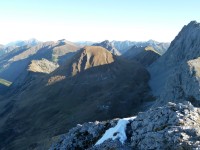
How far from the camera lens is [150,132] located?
38.7 m

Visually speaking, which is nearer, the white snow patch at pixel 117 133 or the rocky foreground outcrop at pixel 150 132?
the rocky foreground outcrop at pixel 150 132

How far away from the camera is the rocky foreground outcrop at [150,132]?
114 ft

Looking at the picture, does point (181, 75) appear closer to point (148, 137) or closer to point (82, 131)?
point (82, 131)

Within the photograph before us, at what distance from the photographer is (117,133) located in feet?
141

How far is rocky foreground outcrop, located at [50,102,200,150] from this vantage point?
114 feet

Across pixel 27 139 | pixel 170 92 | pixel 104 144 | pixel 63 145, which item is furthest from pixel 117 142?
pixel 27 139

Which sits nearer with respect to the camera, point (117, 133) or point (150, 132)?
point (150, 132)

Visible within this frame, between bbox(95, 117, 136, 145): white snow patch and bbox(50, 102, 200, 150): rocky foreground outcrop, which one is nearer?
bbox(50, 102, 200, 150): rocky foreground outcrop

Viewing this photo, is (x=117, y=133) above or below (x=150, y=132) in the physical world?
below

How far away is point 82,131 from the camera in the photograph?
5044 centimetres

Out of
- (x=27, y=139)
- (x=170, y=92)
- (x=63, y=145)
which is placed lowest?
(x=27, y=139)

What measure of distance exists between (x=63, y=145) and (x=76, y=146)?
8.07 ft

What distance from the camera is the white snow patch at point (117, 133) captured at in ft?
138

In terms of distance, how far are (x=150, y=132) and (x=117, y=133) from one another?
558 cm
